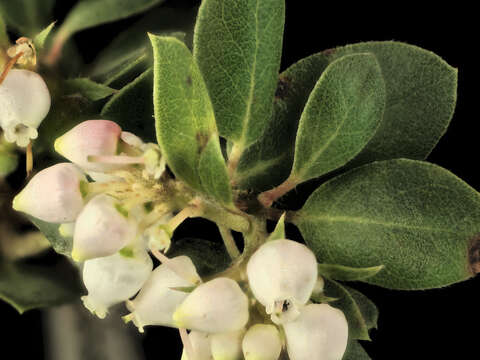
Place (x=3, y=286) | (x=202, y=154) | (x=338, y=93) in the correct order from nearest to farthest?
1. (x=202, y=154)
2. (x=338, y=93)
3. (x=3, y=286)

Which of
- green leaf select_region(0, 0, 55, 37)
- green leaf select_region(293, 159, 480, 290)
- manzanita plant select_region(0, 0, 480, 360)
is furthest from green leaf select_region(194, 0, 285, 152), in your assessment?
green leaf select_region(0, 0, 55, 37)

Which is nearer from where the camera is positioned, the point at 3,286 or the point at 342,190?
the point at 342,190

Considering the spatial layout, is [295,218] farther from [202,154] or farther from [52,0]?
[52,0]

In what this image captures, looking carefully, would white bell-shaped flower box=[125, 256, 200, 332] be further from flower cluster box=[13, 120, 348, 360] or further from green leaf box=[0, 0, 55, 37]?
green leaf box=[0, 0, 55, 37]

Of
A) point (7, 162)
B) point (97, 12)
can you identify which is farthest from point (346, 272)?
point (97, 12)

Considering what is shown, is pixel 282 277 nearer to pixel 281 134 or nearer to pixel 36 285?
pixel 281 134

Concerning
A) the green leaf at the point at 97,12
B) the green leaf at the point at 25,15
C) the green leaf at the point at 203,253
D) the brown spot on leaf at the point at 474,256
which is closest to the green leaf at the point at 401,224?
the brown spot on leaf at the point at 474,256

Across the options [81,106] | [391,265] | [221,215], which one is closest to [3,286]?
[81,106]
